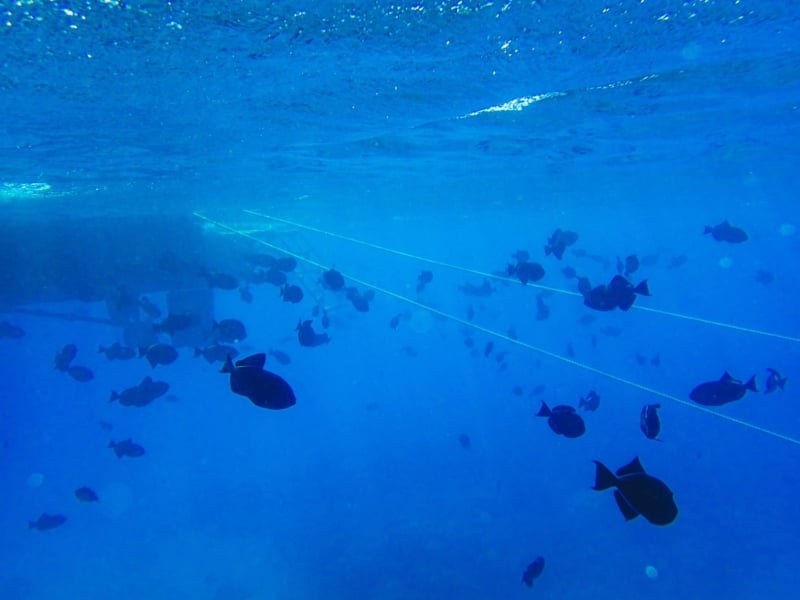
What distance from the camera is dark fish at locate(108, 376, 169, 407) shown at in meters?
10.3

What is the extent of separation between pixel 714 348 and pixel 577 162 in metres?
49.3

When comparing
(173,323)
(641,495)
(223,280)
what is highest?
(641,495)

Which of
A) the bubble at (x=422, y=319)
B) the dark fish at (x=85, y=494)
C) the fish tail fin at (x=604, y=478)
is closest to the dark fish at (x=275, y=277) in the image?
the dark fish at (x=85, y=494)

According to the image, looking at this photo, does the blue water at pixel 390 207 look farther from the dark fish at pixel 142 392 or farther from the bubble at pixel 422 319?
the bubble at pixel 422 319

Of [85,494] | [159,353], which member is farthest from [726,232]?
[85,494]

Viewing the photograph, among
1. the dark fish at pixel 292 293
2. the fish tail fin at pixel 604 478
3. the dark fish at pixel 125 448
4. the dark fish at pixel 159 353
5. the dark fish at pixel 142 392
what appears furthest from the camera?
the dark fish at pixel 125 448

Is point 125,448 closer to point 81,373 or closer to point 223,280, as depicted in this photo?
point 81,373

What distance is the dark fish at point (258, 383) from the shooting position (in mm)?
4500

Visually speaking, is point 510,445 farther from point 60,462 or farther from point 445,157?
point 60,462

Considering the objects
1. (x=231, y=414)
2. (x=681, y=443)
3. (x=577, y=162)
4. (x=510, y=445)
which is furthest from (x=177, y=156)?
(x=231, y=414)

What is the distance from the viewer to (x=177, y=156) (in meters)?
14.1

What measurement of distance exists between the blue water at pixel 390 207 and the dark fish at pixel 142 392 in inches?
210

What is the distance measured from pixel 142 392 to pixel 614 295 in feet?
29.8

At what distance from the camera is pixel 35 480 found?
4578cm
